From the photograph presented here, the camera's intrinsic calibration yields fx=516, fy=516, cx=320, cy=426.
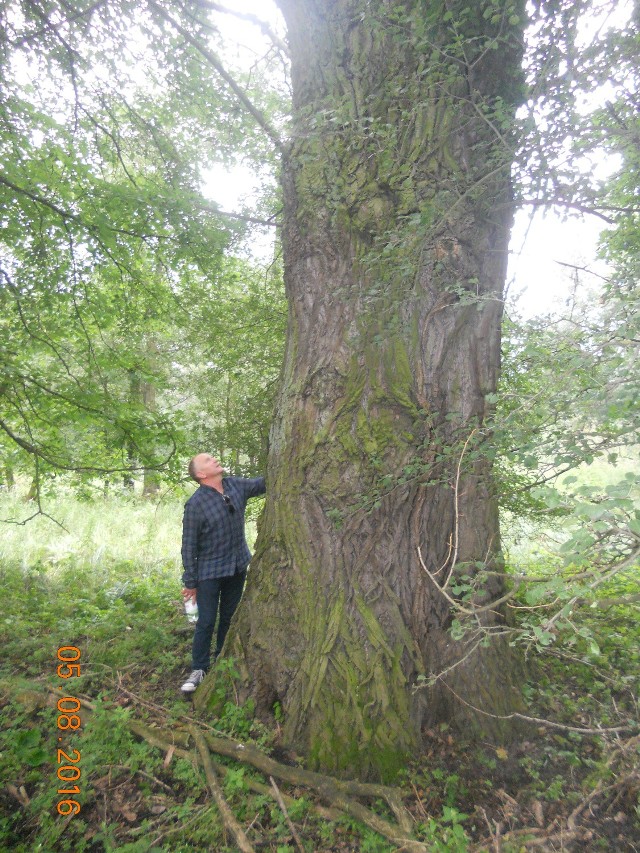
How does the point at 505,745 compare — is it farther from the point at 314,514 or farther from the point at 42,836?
the point at 42,836

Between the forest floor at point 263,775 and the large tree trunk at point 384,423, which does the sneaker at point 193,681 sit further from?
the large tree trunk at point 384,423

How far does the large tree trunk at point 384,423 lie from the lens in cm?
296

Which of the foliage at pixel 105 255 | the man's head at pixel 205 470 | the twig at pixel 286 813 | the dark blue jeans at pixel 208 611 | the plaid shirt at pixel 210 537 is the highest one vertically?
the foliage at pixel 105 255

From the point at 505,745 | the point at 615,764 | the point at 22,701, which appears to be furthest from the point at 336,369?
the point at 22,701

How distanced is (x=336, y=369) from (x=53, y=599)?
4.09 meters

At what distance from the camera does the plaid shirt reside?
3803 mm

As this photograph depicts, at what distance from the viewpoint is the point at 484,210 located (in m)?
3.06

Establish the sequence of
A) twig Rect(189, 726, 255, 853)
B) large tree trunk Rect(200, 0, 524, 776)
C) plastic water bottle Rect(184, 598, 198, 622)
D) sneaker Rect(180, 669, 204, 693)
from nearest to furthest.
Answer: twig Rect(189, 726, 255, 853) → large tree trunk Rect(200, 0, 524, 776) → sneaker Rect(180, 669, 204, 693) → plastic water bottle Rect(184, 598, 198, 622)

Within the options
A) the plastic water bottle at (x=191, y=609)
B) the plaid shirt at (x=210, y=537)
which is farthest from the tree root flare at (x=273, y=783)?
the plaid shirt at (x=210, y=537)

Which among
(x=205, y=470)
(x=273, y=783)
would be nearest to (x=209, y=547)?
(x=205, y=470)

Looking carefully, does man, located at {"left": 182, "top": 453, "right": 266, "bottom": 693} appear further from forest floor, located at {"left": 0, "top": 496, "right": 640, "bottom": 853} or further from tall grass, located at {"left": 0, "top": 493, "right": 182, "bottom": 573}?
tall grass, located at {"left": 0, "top": 493, "right": 182, "bottom": 573}

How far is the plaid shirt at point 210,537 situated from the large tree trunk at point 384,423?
633mm

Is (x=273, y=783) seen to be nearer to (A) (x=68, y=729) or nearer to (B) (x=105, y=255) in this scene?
(A) (x=68, y=729)

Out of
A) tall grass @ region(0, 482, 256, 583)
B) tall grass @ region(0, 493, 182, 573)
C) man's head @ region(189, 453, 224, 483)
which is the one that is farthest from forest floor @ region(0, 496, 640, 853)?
tall grass @ region(0, 493, 182, 573)
